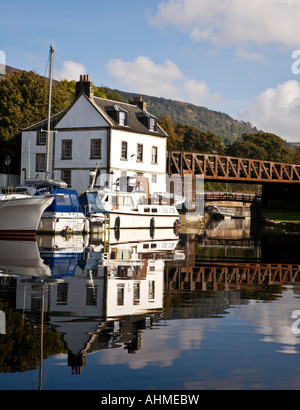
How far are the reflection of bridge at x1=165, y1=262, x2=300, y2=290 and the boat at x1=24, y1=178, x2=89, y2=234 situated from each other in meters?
17.7

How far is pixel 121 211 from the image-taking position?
4581cm

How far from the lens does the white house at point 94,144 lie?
57.0m

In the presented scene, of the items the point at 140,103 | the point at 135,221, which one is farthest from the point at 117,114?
the point at 135,221

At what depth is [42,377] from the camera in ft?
26.2

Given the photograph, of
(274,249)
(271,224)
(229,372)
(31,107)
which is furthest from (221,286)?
(271,224)

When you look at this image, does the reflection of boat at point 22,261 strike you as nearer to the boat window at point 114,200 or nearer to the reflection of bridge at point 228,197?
the boat window at point 114,200

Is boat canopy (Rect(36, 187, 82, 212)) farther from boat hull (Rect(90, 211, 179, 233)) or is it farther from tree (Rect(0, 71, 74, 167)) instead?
tree (Rect(0, 71, 74, 167))

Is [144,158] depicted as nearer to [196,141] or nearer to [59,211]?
[59,211]

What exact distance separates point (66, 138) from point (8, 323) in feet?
161

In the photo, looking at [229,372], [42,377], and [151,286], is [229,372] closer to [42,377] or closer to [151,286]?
[42,377]

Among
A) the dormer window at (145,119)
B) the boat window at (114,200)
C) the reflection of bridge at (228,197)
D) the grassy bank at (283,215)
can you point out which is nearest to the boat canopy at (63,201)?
the boat window at (114,200)

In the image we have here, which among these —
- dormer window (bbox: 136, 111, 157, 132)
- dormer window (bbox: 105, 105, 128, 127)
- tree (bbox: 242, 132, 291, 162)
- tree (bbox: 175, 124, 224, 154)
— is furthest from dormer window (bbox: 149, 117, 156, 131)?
tree (bbox: 242, 132, 291, 162)

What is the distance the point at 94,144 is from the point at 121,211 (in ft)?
44.4

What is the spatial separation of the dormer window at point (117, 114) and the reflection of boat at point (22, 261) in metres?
29.5
